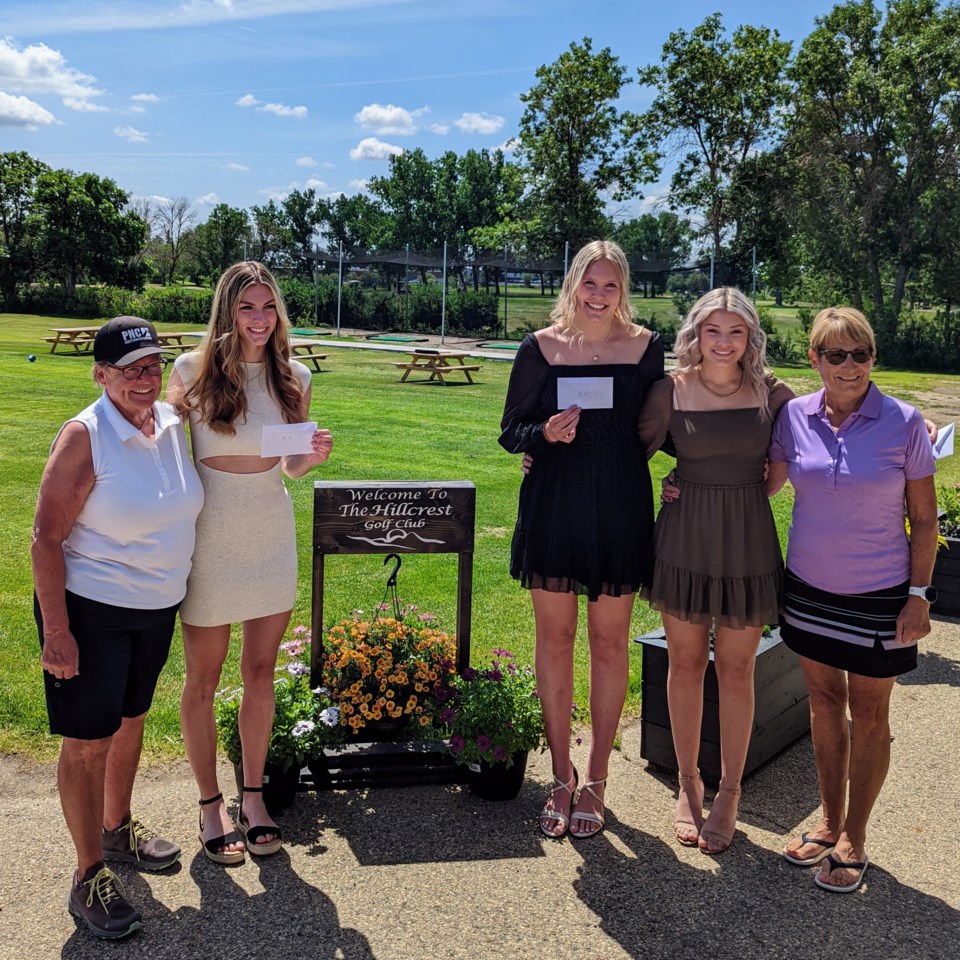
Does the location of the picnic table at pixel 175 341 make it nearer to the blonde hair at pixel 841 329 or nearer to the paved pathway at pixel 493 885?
the paved pathway at pixel 493 885

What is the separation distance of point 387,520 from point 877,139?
114 ft

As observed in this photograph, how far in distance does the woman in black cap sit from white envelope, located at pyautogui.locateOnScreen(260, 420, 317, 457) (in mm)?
260

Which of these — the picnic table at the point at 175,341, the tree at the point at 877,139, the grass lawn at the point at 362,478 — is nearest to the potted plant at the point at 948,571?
the grass lawn at the point at 362,478

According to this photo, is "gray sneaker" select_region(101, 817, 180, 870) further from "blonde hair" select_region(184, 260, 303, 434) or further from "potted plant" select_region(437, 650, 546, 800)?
"blonde hair" select_region(184, 260, 303, 434)

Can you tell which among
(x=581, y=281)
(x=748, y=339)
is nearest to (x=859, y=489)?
(x=748, y=339)

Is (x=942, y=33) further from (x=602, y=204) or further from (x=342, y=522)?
(x=342, y=522)

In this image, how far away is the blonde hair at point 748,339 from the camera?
312 centimetres

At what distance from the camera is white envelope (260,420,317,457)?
295 centimetres

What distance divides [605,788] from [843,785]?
903mm

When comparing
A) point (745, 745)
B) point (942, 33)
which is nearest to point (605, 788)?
point (745, 745)

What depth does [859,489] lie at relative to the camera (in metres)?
2.90

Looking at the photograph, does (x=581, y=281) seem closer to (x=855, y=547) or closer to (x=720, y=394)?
(x=720, y=394)

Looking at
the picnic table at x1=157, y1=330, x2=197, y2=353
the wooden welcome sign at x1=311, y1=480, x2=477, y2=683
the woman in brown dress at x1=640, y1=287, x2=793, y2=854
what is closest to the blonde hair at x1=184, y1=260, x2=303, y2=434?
the wooden welcome sign at x1=311, y1=480, x2=477, y2=683

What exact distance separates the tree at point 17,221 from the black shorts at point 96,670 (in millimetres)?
44203
